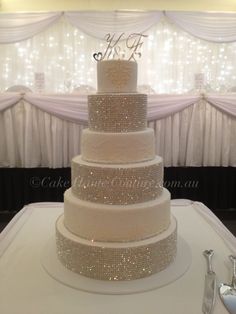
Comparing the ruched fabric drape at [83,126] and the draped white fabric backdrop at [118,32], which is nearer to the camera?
the ruched fabric drape at [83,126]

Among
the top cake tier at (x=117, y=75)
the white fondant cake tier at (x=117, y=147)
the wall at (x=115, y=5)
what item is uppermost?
the wall at (x=115, y=5)

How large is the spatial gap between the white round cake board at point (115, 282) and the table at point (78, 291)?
0.06 ft

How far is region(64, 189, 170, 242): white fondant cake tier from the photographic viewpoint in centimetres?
115

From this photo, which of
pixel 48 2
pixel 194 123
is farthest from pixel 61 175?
pixel 48 2

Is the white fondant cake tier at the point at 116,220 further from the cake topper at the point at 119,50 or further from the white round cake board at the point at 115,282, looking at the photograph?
the cake topper at the point at 119,50

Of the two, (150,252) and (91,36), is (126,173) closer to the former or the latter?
(150,252)

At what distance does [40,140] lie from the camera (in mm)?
3035

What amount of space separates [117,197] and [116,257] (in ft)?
0.73

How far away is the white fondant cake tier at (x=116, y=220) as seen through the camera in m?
1.15

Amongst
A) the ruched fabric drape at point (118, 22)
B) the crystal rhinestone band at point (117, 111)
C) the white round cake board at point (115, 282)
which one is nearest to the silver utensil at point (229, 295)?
the white round cake board at point (115, 282)

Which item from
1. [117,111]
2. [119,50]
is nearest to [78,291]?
[117,111]

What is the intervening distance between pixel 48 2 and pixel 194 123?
2494 mm

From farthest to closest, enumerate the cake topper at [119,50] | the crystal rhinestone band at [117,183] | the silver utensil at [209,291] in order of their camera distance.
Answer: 1. the cake topper at [119,50]
2. the crystal rhinestone band at [117,183]
3. the silver utensil at [209,291]

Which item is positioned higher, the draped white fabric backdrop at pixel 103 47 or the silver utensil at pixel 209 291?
the draped white fabric backdrop at pixel 103 47
